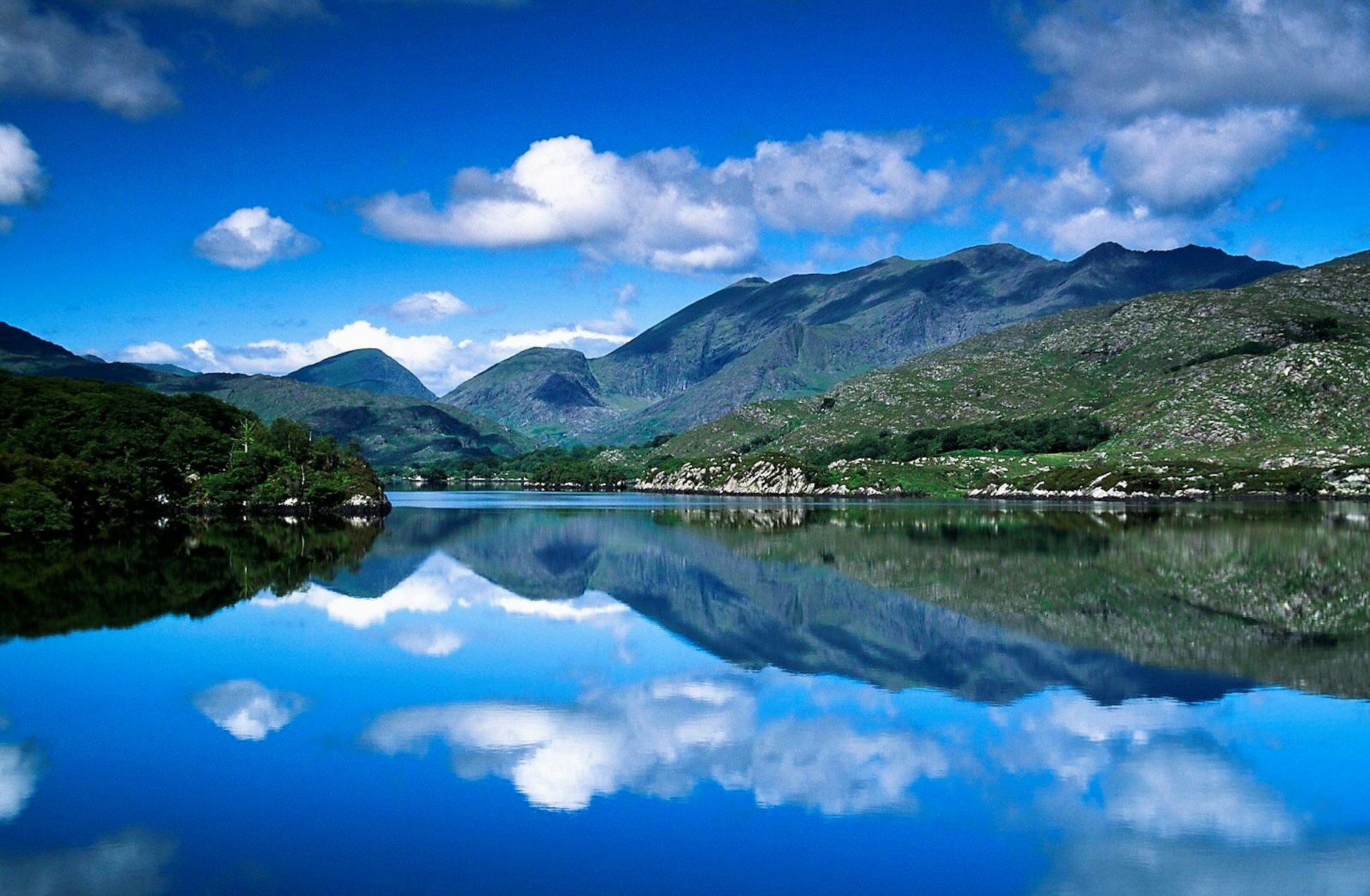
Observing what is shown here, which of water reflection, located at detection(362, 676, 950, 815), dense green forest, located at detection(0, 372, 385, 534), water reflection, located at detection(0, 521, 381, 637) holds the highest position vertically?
dense green forest, located at detection(0, 372, 385, 534)

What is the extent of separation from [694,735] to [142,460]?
350 ft

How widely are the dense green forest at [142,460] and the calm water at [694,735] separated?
1874 inches

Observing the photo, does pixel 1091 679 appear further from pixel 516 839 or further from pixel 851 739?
pixel 516 839

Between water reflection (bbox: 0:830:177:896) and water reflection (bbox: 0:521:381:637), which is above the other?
water reflection (bbox: 0:830:177:896)

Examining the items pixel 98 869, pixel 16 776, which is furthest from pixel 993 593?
pixel 98 869

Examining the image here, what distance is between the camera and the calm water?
581 inches

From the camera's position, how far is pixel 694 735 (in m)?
21.9

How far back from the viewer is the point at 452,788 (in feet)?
59.3

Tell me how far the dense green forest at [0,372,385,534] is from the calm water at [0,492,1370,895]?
47.6 m

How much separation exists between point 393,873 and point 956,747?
1156 cm

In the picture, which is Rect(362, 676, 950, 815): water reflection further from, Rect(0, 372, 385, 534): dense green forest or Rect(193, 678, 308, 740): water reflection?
Rect(0, 372, 385, 534): dense green forest

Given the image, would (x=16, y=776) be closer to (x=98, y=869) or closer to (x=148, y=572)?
(x=98, y=869)

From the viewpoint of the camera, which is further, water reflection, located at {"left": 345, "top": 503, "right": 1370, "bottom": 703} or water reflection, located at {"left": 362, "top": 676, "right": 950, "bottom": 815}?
water reflection, located at {"left": 345, "top": 503, "right": 1370, "bottom": 703}

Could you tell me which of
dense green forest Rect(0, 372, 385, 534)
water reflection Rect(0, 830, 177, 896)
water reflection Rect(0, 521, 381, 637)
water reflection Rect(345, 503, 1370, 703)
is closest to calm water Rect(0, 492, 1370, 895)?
water reflection Rect(0, 830, 177, 896)
